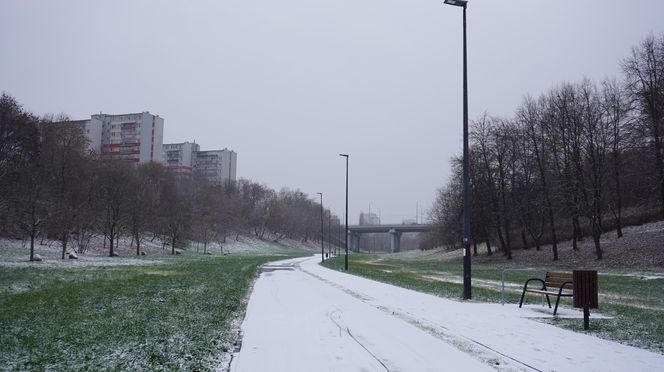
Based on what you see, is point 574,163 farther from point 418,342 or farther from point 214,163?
point 214,163

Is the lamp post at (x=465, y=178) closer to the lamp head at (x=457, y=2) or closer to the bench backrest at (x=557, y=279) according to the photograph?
the lamp head at (x=457, y=2)

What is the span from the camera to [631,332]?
9203 millimetres

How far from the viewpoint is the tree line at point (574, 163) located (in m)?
37.3

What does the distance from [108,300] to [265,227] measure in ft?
400

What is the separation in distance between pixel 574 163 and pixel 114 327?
42.4 meters

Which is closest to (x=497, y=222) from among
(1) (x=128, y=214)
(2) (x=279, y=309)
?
(1) (x=128, y=214)

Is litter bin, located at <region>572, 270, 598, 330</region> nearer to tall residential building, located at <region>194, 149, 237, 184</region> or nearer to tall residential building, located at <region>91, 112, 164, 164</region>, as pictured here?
tall residential building, located at <region>91, 112, 164, 164</region>

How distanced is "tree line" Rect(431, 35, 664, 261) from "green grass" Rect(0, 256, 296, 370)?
3463 cm

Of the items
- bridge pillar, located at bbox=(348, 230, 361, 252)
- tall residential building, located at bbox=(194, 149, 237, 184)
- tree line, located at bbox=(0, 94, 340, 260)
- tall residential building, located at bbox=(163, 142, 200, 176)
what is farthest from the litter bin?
bridge pillar, located at bbox=(348, 230, 361, 252)

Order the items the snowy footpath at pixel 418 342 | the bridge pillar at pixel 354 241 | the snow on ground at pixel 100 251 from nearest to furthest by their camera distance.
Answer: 1. the snowy footpath at pixel 418 342
2. the snow on ground at pixel 100 251
3. the bridge pillar at pixel 354 241

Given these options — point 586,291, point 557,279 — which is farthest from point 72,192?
point 586,291

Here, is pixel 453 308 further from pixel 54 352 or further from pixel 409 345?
pixel 54 352

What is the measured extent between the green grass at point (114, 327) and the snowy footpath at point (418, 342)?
0.67 metres

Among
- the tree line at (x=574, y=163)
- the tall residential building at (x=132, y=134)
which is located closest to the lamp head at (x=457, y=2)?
the tree line at (x=574, y=163)
